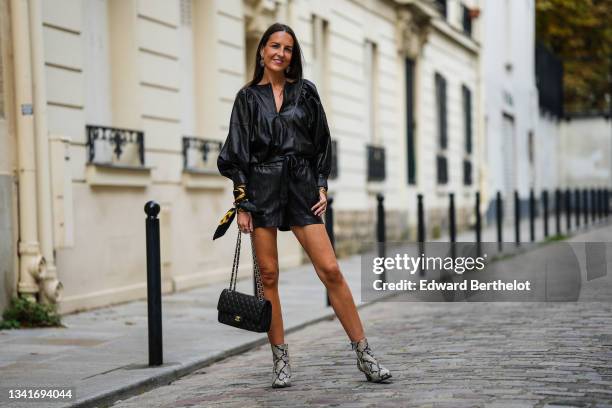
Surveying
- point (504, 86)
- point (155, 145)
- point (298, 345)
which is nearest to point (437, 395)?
point (298, 345)

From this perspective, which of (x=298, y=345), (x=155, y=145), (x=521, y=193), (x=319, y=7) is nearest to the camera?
(x=298, y=345)

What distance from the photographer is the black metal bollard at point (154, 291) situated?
22.7 feet

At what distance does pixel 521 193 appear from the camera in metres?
35.0

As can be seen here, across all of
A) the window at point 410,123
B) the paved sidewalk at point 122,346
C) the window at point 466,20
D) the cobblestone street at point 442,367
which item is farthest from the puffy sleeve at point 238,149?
the window at point 466,20

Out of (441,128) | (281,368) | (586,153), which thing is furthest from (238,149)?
(586,153)

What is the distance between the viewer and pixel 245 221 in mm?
5820

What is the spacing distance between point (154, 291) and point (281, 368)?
4.25ft

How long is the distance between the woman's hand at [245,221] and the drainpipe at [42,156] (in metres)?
3.86

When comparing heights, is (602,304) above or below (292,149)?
below

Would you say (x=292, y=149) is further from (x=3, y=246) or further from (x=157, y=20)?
(x=157, y=20)

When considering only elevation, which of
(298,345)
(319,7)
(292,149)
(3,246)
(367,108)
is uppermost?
(319,7)

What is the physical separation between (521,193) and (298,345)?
27772 millimetres

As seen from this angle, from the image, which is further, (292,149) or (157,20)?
(157,20)

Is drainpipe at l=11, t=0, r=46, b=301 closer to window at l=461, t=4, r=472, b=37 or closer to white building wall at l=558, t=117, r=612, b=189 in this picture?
window at l=461, t=4, r=472, b=37
